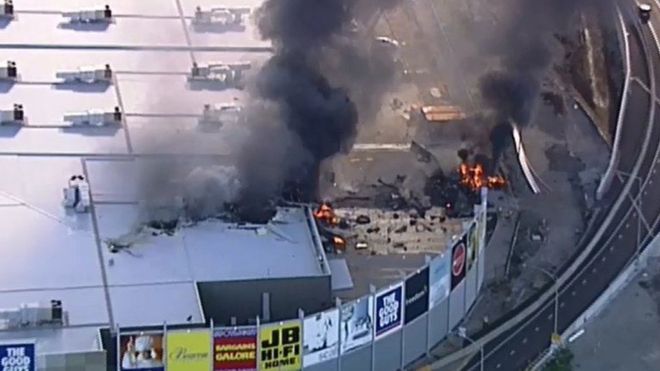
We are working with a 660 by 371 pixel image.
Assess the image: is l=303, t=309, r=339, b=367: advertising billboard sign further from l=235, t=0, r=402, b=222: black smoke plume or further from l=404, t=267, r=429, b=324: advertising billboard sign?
l=235, t=0, r=402, b=222: black smoke plume

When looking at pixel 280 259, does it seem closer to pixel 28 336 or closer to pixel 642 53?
pixel 28 336

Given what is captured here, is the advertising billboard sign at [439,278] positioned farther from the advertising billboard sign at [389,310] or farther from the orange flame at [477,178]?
the orange flame at [477,178]

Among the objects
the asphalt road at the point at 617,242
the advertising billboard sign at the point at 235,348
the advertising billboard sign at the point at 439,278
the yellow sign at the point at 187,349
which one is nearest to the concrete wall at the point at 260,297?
the advertising billboard sign at the point at 235,348

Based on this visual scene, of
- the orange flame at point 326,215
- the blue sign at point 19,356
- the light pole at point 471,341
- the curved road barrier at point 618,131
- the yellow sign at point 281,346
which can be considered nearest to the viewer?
the blue sign at point 19,356

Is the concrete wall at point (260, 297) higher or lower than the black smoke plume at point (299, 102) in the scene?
lower

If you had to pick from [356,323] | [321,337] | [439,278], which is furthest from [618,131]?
[321,337]

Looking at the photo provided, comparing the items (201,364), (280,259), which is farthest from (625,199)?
(201,364)

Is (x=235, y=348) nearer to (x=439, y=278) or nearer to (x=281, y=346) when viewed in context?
(x=281, y=346)
